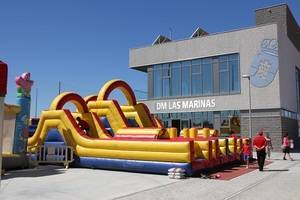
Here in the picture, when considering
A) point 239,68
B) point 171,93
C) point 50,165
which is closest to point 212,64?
point 239,68

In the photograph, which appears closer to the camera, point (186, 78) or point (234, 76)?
point (234, 76)

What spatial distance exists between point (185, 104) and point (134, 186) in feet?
80.6

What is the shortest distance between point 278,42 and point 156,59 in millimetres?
11398

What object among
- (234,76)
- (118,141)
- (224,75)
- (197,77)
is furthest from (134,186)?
(197,77)

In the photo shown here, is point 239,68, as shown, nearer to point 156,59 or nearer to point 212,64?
point 212,64

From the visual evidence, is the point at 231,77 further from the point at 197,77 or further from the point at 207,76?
the point at 197,77

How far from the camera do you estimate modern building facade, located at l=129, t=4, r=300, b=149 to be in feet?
102

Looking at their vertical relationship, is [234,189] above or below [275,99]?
below

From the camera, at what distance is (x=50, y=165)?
16797 mm

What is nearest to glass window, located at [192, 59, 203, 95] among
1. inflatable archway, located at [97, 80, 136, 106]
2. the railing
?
inflatable archway, located at [97, 80, 136, 106]

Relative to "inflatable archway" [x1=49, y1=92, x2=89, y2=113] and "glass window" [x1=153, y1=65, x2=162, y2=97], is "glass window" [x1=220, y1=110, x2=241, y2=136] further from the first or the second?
"inflatable archway" [x1=49, y1=92, x2=89, y2=113]

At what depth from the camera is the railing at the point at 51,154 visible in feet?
52.5

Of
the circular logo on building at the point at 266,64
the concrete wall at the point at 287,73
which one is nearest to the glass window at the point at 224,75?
the circular logo on building at the point at 266,64

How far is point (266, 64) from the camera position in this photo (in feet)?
103
